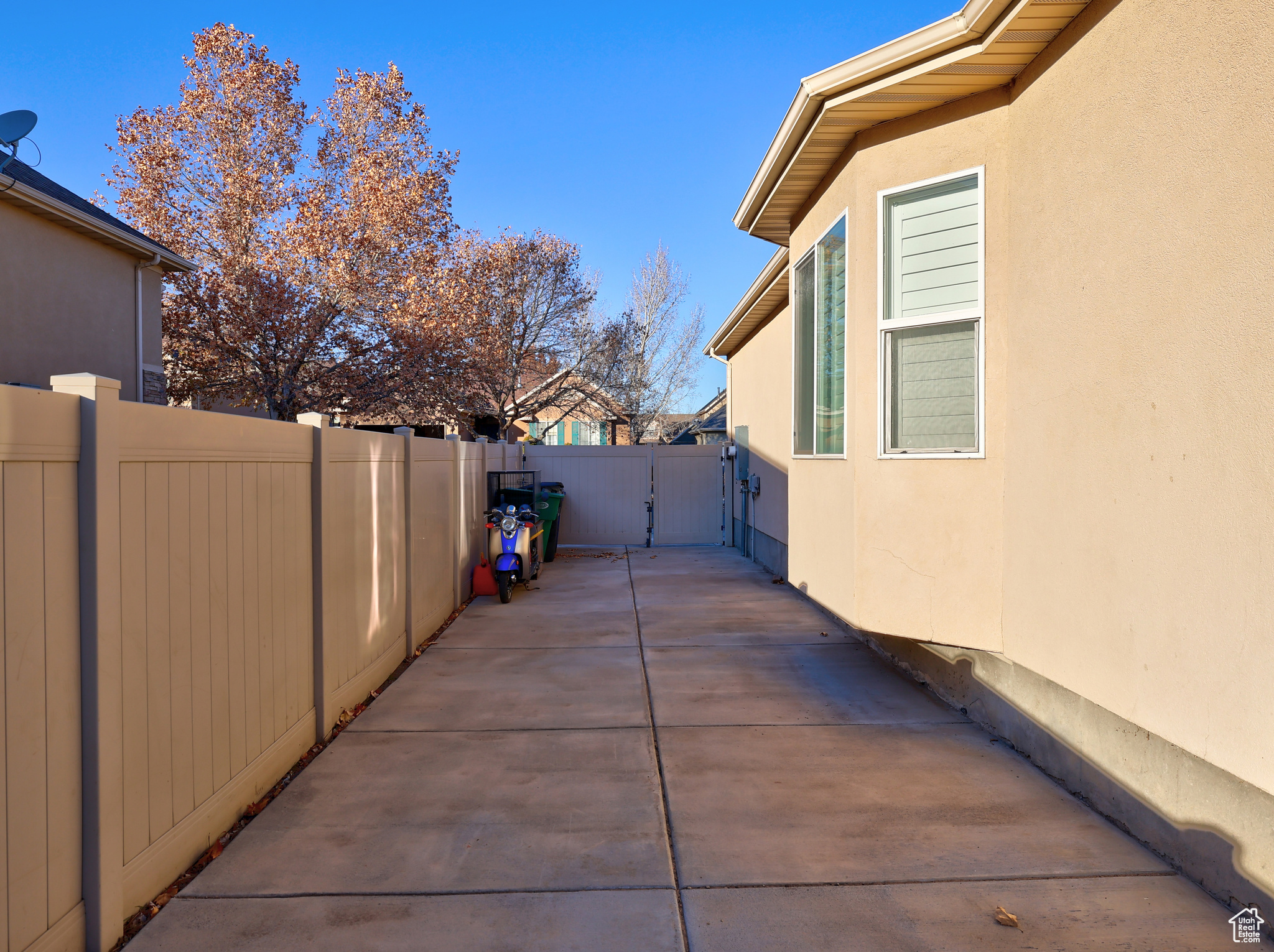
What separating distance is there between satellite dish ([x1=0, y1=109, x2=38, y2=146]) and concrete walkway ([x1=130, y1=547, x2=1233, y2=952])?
741 cm

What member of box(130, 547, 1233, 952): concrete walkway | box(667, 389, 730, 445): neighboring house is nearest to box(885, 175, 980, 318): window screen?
box(130, 547, 1233, 952): concrete walkway

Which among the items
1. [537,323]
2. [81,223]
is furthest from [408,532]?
[537,323]

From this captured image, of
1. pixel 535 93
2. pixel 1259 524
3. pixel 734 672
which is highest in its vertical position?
pixel 535 93

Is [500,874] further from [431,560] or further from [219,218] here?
[219,218]

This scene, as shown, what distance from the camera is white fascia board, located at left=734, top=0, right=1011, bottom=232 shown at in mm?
4152

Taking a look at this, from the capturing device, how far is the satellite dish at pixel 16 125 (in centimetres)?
831

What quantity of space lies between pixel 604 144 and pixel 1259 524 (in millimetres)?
27240

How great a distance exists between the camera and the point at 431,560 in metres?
7.89

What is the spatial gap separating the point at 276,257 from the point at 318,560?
18842mm

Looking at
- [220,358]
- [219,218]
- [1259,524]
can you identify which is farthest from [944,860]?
[219,218]

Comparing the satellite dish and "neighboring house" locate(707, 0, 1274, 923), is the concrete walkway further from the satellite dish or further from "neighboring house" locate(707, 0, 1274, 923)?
the satellite dish

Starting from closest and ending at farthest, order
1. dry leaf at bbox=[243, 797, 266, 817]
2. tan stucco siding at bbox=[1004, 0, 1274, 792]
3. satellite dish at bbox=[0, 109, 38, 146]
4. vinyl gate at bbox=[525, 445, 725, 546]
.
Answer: tan stucco siding at bbox=[1004, 0, 1274, 792] → dry leaf at bbox=[243, 797, 266, 817] → satellite dish at bbox=[0, 109, 38, 146] → vinyl gate at bbox=[525, 445, 725, 546]

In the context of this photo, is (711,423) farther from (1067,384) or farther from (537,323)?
(1067,384)

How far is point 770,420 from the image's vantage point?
38.5 ft
